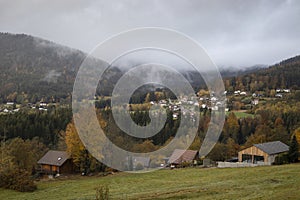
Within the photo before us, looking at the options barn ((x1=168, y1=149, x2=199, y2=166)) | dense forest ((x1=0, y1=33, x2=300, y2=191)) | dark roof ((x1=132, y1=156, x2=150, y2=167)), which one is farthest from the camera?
barn ((x1=168, y1=149, x2=199, y2=166))

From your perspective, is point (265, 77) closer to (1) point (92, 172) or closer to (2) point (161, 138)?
(2) point (161, 138)

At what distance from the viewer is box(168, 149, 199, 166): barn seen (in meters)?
35.5

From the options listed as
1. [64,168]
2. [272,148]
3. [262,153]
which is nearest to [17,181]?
[64,168]

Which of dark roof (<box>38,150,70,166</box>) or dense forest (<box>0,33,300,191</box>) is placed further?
dark roof (<box>38,150,70,166</box>)

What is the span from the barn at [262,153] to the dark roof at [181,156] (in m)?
4.99

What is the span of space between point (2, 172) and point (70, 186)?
585 cm

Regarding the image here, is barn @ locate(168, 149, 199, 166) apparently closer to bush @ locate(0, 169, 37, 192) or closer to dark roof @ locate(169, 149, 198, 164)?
dark roof @ locate(169, 149, 198, 164)

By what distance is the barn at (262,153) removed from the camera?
111 feet

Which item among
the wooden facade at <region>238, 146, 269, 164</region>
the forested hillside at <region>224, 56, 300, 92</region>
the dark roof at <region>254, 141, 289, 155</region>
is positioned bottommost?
the wooden facade at <region>238, 146, 269, 164</region>

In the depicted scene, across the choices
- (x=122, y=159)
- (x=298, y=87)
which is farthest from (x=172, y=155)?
(x=298, y=87)

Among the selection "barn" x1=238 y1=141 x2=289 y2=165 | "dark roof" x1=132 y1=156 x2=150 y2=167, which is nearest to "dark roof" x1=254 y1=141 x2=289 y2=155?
"barn" x1=238 y1=141 x2=289 y2=165

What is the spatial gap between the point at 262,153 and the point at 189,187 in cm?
1643

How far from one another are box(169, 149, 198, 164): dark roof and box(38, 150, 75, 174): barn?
404 inches

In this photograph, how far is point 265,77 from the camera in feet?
432
